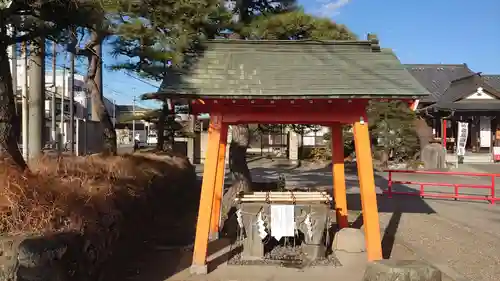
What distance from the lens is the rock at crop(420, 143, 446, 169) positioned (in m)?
25.4

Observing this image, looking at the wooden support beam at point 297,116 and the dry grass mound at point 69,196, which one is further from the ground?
the wooden support beam at point 297,116

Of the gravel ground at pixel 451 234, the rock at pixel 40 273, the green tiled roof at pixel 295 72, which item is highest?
the green tiled roof at pixel 295 72

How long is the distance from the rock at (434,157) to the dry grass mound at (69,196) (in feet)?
66.5

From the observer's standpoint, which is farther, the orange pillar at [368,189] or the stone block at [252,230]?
the stone block at [252,230]

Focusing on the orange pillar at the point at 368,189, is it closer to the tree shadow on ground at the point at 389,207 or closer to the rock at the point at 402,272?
the tree shadow on ground at the point at 389,207

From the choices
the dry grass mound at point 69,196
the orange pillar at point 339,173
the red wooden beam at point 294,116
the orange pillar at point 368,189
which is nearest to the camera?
the dry grass mound at point 69,196

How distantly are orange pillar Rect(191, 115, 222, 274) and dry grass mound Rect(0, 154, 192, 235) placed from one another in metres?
1.15

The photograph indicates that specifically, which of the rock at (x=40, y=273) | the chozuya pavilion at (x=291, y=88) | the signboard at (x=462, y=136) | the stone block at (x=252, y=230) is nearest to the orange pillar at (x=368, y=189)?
the chozuya pavilion at (x=291, y=88)

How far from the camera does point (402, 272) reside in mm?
4992

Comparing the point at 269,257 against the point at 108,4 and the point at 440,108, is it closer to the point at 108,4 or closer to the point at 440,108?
the point at 108,4

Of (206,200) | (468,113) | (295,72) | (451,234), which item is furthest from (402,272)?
(468,113)

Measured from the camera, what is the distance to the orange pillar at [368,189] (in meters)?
7.27

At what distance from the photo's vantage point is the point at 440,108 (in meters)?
29.1

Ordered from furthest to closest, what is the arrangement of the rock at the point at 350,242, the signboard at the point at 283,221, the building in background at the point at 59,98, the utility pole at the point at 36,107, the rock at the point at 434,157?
the rock at the point at 434,157
the building in background at the point at 59,98
the utility pole at the point at 36,107
the rock at the point at 350,242
the signboard at the point at 283,221
